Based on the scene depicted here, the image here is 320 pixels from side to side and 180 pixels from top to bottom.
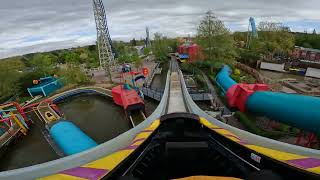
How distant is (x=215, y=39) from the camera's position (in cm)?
3719

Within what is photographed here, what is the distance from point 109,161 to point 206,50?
36049 mm

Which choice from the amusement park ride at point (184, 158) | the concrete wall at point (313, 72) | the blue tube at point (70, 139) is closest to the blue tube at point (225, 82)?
the concrete wall at point (313, 72)

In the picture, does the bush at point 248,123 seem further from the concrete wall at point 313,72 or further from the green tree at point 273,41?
the green tree at point 273,41

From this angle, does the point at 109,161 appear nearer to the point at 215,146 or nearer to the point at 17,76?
the point at 215,146

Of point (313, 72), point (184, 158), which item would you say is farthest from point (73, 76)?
point (313, 72)

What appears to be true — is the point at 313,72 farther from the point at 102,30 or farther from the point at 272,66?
the point at 102,30

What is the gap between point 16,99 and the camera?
33125 mm

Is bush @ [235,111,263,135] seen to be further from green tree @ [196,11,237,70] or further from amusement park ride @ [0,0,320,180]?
green tree @ [196,11,237,70]

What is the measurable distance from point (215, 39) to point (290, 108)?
26.1m

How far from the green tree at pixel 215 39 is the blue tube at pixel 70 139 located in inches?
1097

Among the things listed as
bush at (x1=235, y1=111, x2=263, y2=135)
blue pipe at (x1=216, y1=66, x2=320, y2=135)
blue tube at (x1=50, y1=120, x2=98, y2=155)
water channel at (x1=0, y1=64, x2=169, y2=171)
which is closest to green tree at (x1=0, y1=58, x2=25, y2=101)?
water channel at (x1=0, y1=64, x2=169, y2=171)

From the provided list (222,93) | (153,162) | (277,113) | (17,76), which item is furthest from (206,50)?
(153,162)

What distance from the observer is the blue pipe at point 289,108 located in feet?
39.3

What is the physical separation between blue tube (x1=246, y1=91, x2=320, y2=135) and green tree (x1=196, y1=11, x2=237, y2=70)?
21.6 m
